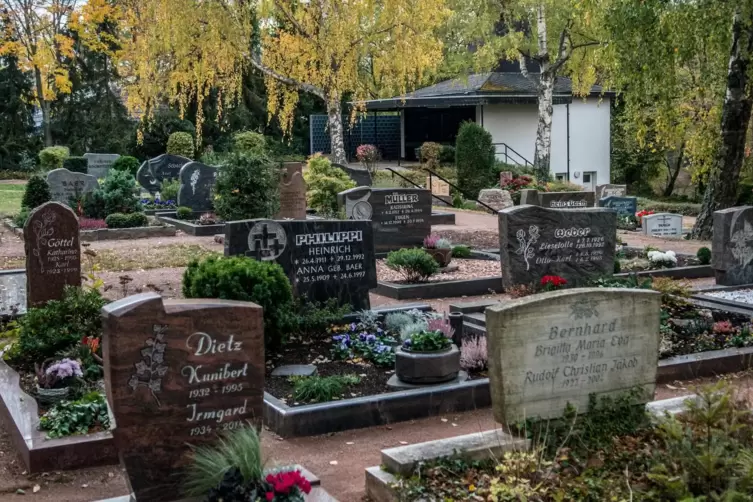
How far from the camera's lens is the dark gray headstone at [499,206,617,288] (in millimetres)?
12539

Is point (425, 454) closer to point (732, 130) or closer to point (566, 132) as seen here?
point (732, 130)

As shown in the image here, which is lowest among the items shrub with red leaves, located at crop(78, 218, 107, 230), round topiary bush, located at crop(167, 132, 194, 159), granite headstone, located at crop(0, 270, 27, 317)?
granite headstone, located at crop(0, 270, 27, 317)

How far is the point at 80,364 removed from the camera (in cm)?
900

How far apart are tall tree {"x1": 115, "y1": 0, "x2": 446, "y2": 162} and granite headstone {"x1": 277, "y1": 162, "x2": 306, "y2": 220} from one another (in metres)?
6.54

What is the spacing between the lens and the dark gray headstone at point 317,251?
453 inches

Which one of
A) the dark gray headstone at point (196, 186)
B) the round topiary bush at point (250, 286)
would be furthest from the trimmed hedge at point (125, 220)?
the round topiary bush at point (250, 286)

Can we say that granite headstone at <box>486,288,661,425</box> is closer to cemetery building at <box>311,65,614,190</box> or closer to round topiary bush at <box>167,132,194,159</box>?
cemetery building at <box>311,65,614,190</box>

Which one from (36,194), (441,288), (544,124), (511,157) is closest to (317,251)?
(441,288)

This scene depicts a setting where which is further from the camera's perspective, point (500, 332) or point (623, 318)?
point (623, 318)

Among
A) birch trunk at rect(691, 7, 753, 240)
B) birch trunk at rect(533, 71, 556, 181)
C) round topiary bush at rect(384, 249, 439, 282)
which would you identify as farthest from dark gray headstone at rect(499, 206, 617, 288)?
birch trunk at rect(533, 71, 556, 181)

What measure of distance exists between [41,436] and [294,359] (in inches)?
126

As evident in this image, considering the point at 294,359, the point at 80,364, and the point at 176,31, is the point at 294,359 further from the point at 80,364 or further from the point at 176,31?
the point at 176,31

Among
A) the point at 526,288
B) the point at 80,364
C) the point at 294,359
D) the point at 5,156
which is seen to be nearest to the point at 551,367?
the point at 294,359

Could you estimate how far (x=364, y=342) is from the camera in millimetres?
10430
